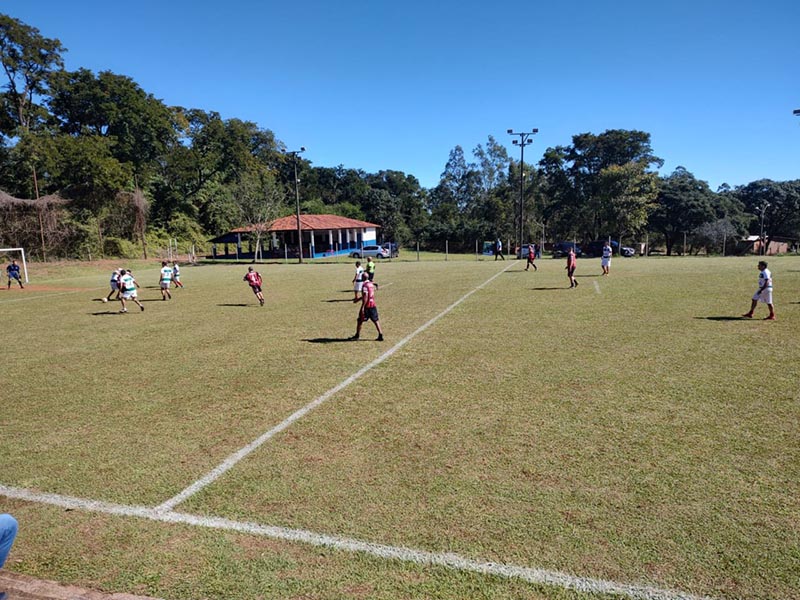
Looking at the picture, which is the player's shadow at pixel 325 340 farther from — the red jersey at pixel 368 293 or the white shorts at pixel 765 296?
the white shorts at pixel 765 296

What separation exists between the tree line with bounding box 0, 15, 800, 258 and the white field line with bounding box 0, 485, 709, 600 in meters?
41.9

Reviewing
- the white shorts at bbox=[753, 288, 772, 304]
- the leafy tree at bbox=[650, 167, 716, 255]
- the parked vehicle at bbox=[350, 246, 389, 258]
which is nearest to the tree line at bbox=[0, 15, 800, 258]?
the leafy tree at bbox=[650, 167, 716, 255]

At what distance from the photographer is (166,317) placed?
56.1 ft

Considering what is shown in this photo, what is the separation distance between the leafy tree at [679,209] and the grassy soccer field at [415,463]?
56.2 metres

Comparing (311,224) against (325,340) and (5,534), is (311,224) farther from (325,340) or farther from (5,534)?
(5,534)

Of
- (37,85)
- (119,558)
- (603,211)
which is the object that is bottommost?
(119,558)

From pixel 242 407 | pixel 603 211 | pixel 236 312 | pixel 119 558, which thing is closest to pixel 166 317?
pixel 236 312

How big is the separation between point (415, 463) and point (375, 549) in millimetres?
1602

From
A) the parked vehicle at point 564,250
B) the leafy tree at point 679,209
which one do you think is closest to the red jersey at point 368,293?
the parked vehicle at point 564,250

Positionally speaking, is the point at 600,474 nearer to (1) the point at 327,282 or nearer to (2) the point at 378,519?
(2) the point at 378,519

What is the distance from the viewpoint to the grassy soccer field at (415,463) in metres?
3.97

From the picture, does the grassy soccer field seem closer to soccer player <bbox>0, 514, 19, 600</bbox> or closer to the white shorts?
soccer player <bbox>0, 514, 19, 600</bbox>

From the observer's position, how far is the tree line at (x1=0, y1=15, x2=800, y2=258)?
4922 centimetres

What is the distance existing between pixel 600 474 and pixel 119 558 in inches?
178
